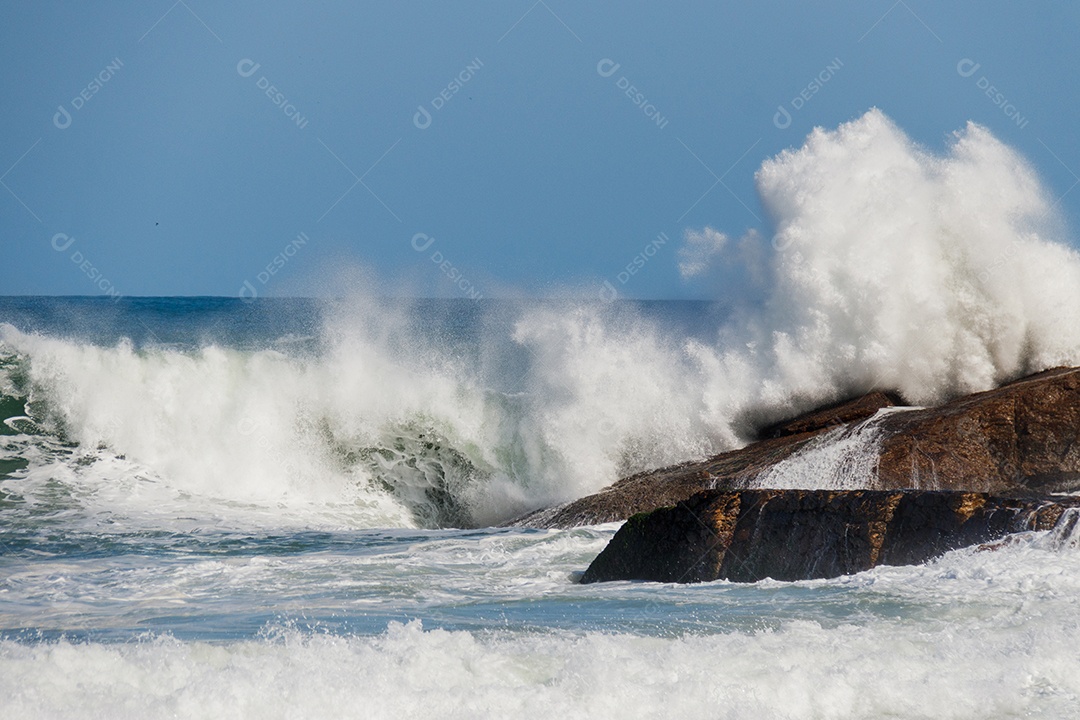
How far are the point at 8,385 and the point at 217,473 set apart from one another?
4.54m

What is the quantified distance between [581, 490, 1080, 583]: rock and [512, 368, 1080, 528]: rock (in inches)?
98.0

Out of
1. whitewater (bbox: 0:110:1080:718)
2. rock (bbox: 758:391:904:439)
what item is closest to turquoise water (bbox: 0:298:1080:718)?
whitewater (bbox: 0:110:1080:718)

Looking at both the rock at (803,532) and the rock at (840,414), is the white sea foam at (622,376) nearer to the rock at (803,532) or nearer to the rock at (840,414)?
the rock at (840,414)

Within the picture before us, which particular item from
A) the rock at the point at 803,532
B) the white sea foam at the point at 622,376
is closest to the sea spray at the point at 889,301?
the white sea foam at the point at 622,376

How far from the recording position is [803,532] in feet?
27.4

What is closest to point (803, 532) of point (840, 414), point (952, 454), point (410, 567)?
point (410, 567)

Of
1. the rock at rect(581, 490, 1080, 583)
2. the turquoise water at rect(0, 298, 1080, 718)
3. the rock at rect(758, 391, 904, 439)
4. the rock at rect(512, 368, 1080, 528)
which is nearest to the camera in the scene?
the turquoise water at rect(0, 298, 1080, 718)

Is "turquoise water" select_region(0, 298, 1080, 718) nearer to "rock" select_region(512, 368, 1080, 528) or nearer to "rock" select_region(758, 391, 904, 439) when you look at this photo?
"rock" select_region(512, 368, 1080, 528)

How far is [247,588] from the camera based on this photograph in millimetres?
8828

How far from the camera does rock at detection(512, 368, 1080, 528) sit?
35.7 feet

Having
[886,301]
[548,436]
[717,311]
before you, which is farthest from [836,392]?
[548,436]

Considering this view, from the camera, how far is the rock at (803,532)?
8008mm

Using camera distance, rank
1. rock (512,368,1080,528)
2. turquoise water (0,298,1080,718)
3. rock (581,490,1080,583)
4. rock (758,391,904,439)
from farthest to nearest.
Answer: rock (758,391,904,439), rock (512,368,1080,528), rock (581,490,1080,583), turquoise water (0,298,1080,718)

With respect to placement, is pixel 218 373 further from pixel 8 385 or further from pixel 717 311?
pixel 717 311
